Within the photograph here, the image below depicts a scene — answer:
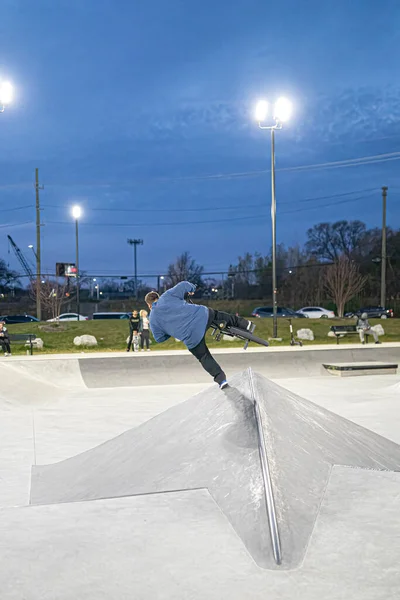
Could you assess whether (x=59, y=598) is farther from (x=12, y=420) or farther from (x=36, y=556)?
(x=12, y=420)

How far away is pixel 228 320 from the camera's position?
21.1 feet

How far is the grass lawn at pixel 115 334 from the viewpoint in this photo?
66.1 ft

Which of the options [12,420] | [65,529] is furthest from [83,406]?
[65,529]

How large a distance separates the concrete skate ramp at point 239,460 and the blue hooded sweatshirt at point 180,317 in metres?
0.72

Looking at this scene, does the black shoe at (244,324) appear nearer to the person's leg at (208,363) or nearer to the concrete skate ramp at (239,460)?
the person's leg at (208,363)

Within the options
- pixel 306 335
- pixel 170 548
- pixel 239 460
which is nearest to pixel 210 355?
pixel 239 460

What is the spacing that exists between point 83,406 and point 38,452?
11.5ft

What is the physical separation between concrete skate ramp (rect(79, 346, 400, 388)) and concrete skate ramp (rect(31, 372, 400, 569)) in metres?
7.17

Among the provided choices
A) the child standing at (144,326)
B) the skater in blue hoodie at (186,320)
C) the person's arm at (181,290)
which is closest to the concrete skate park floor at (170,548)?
the skater in blue hoodie at (186,320)

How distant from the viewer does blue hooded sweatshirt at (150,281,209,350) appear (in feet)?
20.3

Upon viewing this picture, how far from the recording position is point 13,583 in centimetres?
308

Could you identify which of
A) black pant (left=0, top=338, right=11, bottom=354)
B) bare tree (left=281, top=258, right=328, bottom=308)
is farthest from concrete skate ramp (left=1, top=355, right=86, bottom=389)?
bare tree (left=281, top=258, right=328, bottom=308)

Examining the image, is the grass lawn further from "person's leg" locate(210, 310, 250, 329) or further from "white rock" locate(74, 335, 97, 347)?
"person's leg" locate(210, 310, 250, 329)

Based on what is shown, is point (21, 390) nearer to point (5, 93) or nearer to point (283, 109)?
point (5, 93)
